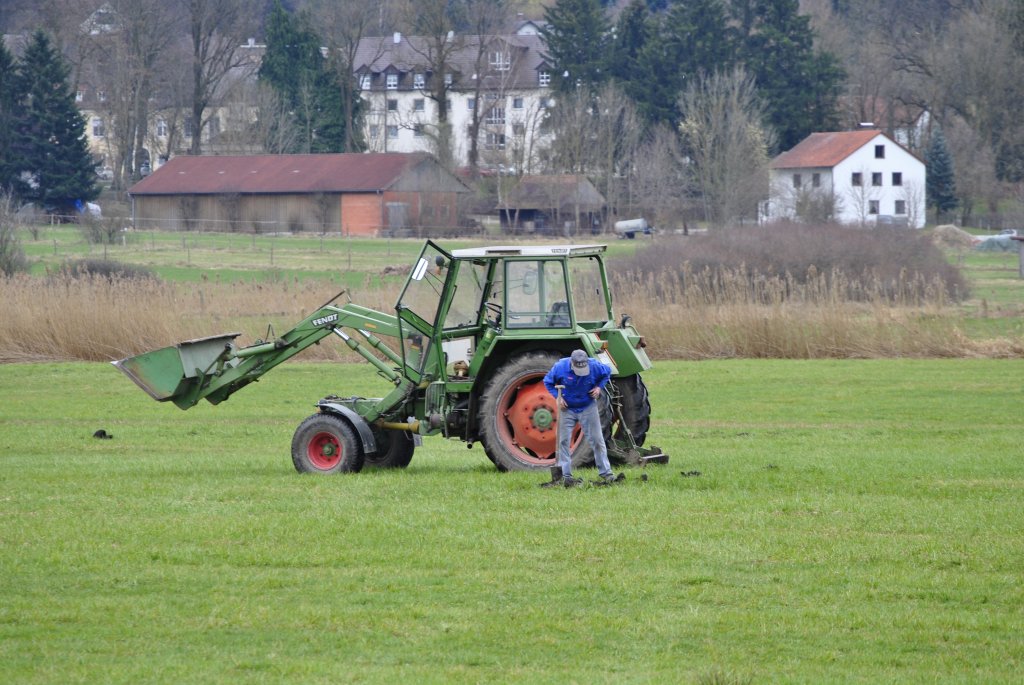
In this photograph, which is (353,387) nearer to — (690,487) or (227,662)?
(690,487)

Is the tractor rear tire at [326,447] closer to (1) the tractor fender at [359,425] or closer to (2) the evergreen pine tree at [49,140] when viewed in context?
(1) the tractor fender at [359,425]

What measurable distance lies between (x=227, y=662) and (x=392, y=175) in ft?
239

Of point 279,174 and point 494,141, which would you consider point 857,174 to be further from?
point 279,174

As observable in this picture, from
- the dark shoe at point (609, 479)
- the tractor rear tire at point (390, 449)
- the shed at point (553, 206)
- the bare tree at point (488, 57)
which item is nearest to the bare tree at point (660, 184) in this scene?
the shed at point (553, 206)

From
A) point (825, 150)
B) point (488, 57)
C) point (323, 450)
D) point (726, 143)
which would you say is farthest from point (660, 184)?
point (323, 450)

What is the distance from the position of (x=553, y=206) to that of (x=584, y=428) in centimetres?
6763

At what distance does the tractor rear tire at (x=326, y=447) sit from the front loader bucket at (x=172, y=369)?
1.27m

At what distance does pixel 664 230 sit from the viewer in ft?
264

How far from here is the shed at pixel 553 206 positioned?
264 feet

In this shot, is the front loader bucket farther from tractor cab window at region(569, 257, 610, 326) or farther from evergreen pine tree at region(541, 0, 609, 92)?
evergreen pine tree at region(541, 0, 609, 92)

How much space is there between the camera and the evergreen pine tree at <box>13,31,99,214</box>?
81.8m

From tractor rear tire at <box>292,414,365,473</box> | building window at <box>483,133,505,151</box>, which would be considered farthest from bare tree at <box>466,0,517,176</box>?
tractor rear tire at <box>292,414,365,473</box>

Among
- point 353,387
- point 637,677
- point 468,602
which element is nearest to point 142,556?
point 468,602

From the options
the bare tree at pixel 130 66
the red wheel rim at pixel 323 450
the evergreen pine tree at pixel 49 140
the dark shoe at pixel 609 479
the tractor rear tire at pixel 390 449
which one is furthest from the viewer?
the bare tree at pixel 130 66
